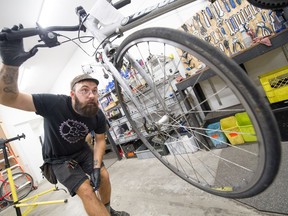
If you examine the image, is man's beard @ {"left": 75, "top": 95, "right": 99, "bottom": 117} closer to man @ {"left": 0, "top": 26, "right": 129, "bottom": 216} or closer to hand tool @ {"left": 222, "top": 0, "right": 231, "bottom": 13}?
man @ {"left": 0, "top": 26, "right": 129, "bottom": 216}

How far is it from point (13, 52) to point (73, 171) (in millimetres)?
846

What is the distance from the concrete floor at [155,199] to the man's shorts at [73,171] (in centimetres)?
60

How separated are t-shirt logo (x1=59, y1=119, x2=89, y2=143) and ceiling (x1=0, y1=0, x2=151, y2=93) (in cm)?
212

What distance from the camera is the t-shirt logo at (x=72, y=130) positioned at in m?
1.39

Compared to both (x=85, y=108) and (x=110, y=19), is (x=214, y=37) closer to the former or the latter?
(x=110, y=19)

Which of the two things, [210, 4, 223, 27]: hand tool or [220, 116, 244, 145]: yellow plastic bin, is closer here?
[220, 116, 244, 145]: yellow plastic bin

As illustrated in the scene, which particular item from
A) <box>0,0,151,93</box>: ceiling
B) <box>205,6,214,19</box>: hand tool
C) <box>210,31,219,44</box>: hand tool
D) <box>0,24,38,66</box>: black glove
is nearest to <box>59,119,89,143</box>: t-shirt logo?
<box>0,24,38,66</box>: black glove

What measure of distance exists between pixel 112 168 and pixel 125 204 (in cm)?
141

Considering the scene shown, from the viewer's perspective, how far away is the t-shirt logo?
1390 mm

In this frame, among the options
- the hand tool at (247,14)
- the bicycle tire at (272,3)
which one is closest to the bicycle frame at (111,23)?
the bicycle tire at (272,3)

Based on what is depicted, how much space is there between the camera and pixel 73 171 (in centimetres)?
130

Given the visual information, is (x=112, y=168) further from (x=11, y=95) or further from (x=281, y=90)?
(x=281, y=90)

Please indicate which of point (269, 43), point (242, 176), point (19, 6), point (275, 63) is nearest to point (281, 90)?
point (269, 43)

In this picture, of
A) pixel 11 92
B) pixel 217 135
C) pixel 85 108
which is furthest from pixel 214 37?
pixel 11 92
